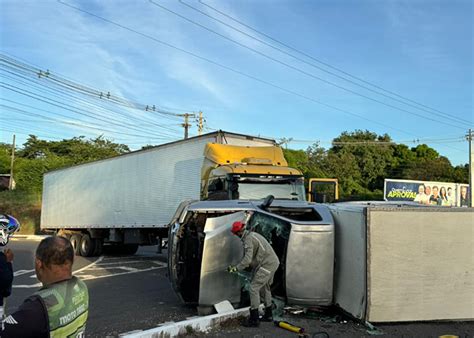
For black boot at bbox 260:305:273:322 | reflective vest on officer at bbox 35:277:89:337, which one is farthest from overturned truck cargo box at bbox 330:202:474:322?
reflective vest on officer at bbox 35:277:89:337

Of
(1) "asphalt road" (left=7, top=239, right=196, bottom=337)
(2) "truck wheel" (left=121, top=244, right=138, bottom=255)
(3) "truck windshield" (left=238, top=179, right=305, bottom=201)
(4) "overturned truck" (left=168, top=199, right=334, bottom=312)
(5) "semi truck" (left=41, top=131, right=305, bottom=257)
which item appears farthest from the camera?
(2) "truck wheel" (left=121, top=244, right=138, bottom=255)

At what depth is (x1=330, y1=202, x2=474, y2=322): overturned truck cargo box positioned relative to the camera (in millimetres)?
6082

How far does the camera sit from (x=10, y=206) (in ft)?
124

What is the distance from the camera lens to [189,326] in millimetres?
6004

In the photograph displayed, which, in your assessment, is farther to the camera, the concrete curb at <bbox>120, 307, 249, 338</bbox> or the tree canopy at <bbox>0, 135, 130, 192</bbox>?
the tree canopy at <bbox>0, 135, 130, 192</bbox>

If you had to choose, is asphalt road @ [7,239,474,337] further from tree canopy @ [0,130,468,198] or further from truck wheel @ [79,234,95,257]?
tree canopy @ [0,130,468,198]

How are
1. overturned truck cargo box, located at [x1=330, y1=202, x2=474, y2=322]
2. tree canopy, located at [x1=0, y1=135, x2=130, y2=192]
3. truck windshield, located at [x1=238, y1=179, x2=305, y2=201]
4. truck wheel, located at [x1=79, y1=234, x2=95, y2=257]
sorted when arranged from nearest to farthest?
overturned truck cargo box, located at [x1=330, y1=202, x2=474, y2=322] < truck windshield, located at [x1=238, y1=179, x2=305, y2=201] < truck wheel, located at [x1=79, y1=234, x2=95, y2=257] < tree canopy, located at [x1=0, y1=135, x2=130, y2=192]

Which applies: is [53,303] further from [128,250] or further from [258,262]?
[128,250]

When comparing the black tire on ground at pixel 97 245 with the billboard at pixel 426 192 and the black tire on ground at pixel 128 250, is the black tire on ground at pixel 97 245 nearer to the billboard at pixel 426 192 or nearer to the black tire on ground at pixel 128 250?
the black tire on ground at pixel 128 250

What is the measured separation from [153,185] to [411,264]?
1043 centimetres

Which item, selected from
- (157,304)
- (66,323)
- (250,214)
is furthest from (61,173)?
(66,323)

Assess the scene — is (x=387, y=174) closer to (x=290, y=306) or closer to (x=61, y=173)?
(x=61, y=173)

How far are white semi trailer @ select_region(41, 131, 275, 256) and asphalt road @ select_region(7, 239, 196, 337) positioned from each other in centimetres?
146

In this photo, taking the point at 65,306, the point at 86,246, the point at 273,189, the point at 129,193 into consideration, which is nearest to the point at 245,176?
the point at 273,189
